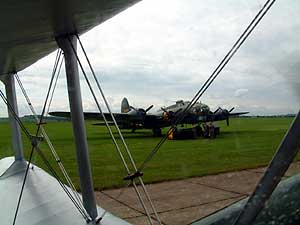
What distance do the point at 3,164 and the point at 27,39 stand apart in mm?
2976

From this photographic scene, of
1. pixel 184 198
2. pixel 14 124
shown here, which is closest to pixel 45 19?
pixel 14 124

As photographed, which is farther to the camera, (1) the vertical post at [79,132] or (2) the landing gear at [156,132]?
(2) the landing gear at [156,132]

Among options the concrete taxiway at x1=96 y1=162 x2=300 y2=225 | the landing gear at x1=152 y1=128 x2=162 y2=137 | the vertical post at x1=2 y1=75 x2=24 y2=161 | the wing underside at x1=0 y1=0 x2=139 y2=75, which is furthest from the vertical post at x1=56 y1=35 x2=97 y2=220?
the landing gear at x1=152 y1=128 x2=162 y2=137

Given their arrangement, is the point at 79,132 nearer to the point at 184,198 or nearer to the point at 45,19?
the point at 45,19

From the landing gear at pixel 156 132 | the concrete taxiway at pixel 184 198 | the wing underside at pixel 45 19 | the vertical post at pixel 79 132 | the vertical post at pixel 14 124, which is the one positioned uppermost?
the landing gear at pixel 156 132

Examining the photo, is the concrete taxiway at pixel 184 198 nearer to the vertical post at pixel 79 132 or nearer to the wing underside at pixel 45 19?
the vertical post at pixel 79 132

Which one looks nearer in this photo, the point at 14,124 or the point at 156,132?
the point at 14,124

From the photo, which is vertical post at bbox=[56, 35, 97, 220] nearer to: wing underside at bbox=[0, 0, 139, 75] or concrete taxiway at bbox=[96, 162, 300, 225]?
wing underside at bbox=[0, 0, 139, 75]

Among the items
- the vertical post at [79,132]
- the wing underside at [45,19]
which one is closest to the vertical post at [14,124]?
the wing underside at [45,19]

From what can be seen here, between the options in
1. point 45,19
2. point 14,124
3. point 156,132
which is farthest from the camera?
point 156,132

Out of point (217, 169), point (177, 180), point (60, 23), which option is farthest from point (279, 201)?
point (217, 169)

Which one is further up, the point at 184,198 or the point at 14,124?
the point at 14,124

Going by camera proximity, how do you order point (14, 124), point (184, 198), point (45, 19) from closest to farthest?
point (45, 19), point (14, 124), point (184, 198)

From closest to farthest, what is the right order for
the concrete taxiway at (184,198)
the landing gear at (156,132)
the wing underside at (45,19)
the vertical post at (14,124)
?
the wing underside at (45,19) < the vertical post at (14,124) < the concrete taxiway at (184,198) < the landing gear at (156,132)
